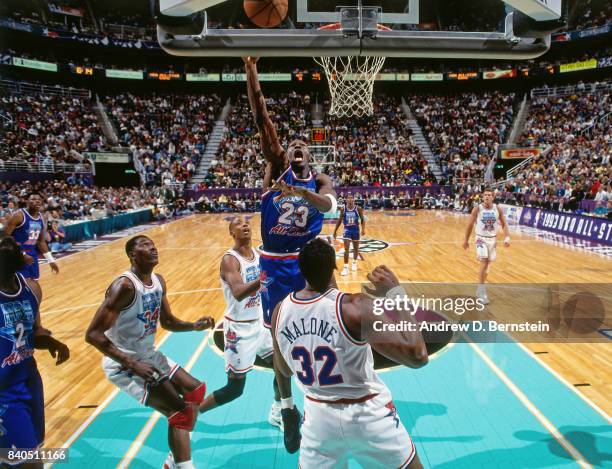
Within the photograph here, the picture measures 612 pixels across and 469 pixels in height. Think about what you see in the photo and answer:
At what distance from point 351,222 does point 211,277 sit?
3487 mm

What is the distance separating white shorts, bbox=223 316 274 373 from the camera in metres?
3.95

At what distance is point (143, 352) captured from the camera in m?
3.33

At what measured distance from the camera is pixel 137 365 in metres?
3.01

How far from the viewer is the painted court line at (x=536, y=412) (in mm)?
3569

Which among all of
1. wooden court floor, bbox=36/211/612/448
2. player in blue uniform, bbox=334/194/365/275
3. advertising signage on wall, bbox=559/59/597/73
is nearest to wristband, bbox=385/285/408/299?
wooden court floor, bbox=36/211/612/448

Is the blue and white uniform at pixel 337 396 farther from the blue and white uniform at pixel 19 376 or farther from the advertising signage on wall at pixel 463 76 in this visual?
the advertising signage on wall at pixel 463 76

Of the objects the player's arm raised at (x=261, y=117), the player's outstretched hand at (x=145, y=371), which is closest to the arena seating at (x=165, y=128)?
the player's arm raised at (x=261, y=117)

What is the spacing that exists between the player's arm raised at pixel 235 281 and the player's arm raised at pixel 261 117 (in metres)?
0.97

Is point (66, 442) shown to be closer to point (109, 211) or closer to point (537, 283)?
point (537, 283)

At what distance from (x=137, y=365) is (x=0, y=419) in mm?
812

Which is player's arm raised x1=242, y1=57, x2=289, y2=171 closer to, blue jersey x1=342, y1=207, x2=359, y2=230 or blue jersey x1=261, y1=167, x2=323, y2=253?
blue jersey x1=261, y1=167, x2=323, y2=253

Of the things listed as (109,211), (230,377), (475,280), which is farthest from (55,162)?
(230,377)

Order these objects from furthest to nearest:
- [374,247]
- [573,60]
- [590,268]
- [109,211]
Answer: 1. [573,60]
2. [109,211]
3. [374,247]
4. [590,268]

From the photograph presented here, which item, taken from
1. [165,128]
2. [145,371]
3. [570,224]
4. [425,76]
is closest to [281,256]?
[145,371]
